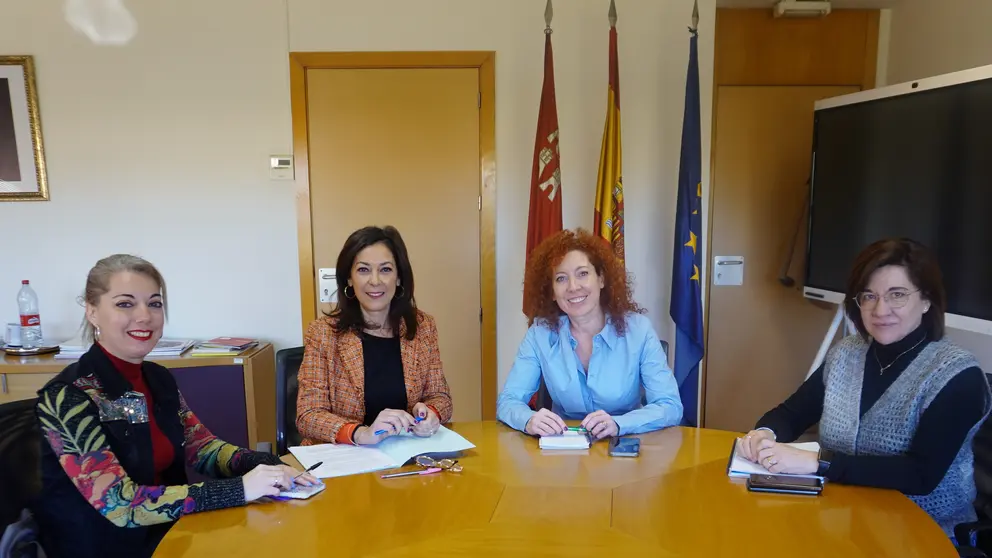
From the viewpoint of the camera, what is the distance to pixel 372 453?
5.29ft

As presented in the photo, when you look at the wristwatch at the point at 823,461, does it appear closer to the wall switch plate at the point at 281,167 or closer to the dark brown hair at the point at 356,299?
the dark brown hair at the point at 356,299

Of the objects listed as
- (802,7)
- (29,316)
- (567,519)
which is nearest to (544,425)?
(567,519)

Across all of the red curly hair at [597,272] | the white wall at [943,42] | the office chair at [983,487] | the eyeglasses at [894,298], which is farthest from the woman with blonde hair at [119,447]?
the white wall at [943,42]

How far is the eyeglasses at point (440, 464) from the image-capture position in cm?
152

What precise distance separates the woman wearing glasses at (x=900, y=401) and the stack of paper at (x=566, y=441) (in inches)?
15.9

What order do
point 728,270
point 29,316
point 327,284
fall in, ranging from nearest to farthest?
point 29,316, point 327,284, point 728,270

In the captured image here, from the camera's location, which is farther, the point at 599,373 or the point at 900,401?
the point at 599,373

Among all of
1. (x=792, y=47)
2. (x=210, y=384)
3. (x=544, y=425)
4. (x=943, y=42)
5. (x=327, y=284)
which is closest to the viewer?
(x=544, y=425)

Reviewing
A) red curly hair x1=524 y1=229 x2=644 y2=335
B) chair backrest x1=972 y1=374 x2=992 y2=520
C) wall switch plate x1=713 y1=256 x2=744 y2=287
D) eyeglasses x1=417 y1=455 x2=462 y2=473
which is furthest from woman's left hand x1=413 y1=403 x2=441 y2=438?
wall switch plate x1=713 y1=256 x2=744 y2=287

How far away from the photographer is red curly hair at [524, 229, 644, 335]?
2039 millimetres

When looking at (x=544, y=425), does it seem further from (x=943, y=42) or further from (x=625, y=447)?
(x=943, y=42)

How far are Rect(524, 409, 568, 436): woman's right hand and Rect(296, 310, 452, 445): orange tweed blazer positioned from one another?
32 cm

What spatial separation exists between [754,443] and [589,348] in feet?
2.05

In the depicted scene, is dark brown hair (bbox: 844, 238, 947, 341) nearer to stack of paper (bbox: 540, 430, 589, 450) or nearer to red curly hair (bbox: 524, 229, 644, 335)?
red curly hair (bbox: 524, 229, 644, 335)
